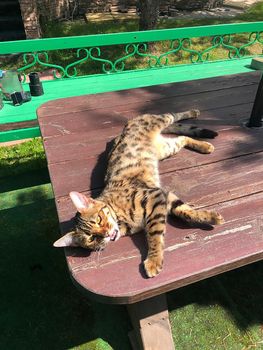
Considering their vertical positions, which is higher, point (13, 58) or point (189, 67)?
point (189, 67)

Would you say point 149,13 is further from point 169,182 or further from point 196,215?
point 196,215

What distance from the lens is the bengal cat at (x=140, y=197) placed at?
1.72m

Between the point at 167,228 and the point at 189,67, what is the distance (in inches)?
143

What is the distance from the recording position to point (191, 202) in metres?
1.93

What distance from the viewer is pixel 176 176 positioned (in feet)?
7.12

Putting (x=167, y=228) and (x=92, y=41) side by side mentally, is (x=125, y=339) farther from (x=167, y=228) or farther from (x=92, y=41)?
(x=92, y=41)

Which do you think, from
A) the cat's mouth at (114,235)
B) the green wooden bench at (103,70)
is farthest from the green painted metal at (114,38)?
the cat's mouth at (114,235)

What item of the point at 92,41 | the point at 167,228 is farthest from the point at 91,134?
the point at 92,41

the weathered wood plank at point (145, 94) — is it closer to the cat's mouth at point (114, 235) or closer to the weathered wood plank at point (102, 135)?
the weathered wood plank at point (102, 135)

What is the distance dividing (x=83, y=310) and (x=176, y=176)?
142 cm

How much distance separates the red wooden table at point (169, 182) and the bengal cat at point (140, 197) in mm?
60

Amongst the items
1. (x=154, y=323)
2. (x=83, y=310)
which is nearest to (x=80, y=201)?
(x=154, y=323)

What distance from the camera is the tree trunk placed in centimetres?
655

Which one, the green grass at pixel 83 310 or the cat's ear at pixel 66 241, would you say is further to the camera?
the green grass at pixel 83 310
